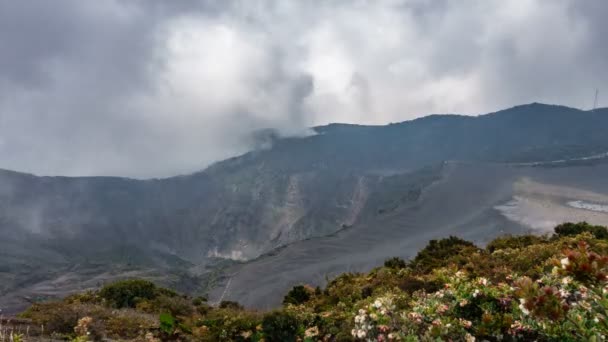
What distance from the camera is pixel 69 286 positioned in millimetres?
117375

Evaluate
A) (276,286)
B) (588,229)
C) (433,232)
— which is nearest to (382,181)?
(433,232)

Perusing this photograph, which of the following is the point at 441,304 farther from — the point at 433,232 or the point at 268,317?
the point at 433,232

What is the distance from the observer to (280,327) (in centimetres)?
777

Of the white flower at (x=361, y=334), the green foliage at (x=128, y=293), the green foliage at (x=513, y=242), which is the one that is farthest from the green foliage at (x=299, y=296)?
the white flower at (x=361, y=334)

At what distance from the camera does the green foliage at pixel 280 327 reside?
25.1 ft

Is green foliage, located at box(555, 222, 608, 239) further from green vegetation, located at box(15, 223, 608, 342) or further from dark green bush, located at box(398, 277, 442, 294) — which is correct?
dark green bush, located at box(398, 277, 442, 294)

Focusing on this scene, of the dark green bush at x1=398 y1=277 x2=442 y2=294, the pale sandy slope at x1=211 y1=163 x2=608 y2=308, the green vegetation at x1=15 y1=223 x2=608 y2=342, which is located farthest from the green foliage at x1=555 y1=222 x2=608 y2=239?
the pale sandy slope at x1=211 y1=163 x2=608 y2=308

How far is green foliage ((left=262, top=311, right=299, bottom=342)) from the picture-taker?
302 inches

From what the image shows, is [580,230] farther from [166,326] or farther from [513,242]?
[166,326]

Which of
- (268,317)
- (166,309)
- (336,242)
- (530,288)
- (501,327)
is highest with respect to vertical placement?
(530,288)

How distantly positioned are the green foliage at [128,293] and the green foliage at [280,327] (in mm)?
12954

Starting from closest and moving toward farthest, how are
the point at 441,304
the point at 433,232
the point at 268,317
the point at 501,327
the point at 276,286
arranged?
the point at 501,327 < the point at 441,304 < the point at 268,317 < the point at 276,286 < the point at 433,232

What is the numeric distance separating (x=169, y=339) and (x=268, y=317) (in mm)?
2813

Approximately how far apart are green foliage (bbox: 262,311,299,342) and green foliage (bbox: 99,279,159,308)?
42.5 feet
